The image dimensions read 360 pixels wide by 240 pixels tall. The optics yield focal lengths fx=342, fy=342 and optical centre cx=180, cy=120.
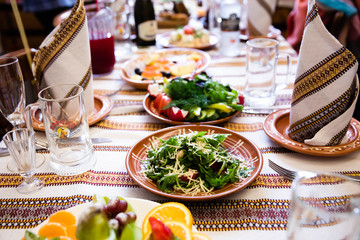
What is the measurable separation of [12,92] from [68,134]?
27cm

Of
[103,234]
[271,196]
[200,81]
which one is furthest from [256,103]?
[103,234]

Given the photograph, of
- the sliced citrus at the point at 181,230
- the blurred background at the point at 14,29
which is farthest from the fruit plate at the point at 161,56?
the blurred background at the point at 14,29

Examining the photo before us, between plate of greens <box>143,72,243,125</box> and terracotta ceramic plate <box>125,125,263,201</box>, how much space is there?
8cm

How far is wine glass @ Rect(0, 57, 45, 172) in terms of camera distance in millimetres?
1028

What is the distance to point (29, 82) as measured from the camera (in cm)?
166

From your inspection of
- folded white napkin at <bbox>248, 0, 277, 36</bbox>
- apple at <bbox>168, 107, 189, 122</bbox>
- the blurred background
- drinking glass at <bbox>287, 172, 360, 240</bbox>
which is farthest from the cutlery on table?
the blurred background

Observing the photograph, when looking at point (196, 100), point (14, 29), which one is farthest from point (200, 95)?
point (14, 29)

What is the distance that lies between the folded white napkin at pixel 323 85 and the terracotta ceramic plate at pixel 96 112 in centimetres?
66

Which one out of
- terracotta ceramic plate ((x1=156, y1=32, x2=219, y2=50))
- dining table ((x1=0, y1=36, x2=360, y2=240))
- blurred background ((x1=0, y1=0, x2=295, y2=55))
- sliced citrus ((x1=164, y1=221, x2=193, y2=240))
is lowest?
blurred background ((x1=0, y1=0, x2=295, y2=55))

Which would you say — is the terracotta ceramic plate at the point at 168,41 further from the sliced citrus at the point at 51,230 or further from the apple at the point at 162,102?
the sliced citrus at the point at 51,230

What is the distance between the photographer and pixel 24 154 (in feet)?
2.73

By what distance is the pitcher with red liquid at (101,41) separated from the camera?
1.58 metres

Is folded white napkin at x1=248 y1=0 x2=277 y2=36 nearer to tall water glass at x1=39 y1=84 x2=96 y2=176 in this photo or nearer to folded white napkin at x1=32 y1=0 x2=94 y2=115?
folded white napkin at x1=32 y1=0 x2=94 y2=115

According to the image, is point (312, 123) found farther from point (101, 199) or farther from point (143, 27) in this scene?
point (143, 27)
